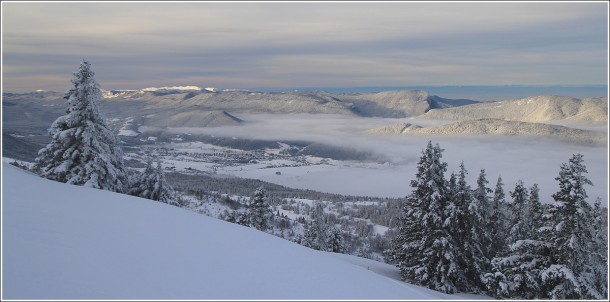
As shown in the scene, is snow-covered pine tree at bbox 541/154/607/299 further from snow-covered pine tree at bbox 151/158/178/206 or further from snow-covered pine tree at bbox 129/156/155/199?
snow-covered pine tree at bbox 129/156/155/199

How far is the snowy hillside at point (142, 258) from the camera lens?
8.58m

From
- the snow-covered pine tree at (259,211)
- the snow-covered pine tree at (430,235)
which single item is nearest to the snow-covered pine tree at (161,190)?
the snow-covered pine tree at (259,211)

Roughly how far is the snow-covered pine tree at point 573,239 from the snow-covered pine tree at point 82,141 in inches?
945

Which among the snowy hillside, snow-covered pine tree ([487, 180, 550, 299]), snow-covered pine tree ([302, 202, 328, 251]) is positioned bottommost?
snow-covered pine tree ([302, 202, 328, 251])

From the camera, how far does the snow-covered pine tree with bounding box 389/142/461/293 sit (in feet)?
76.7

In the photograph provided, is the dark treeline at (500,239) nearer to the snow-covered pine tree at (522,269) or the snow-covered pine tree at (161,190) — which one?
the snow-covered pine tree at (522,269)

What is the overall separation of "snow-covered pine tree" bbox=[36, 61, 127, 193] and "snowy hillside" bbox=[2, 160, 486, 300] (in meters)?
10.0

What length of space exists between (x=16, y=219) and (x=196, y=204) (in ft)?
300

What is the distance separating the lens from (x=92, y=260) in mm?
9492

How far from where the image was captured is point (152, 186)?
3344cm

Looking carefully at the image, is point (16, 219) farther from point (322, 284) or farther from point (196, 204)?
point (196, 204)

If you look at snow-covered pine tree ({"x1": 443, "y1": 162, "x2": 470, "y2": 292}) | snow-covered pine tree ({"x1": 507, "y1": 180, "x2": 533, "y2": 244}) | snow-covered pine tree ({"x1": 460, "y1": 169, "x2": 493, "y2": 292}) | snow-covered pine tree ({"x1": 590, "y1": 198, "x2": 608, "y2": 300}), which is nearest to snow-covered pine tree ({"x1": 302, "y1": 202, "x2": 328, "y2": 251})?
snow-covered pine tree ({"x1": 460, "y1": 169, "x2": 493, "y2": 292})

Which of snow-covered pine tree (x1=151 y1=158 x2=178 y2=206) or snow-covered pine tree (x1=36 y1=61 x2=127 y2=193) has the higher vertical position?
snow-covered pine tree (x1=36 y1=61 x2=127 y2=193)

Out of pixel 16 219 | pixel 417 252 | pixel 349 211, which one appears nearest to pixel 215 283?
pixel 16 219
